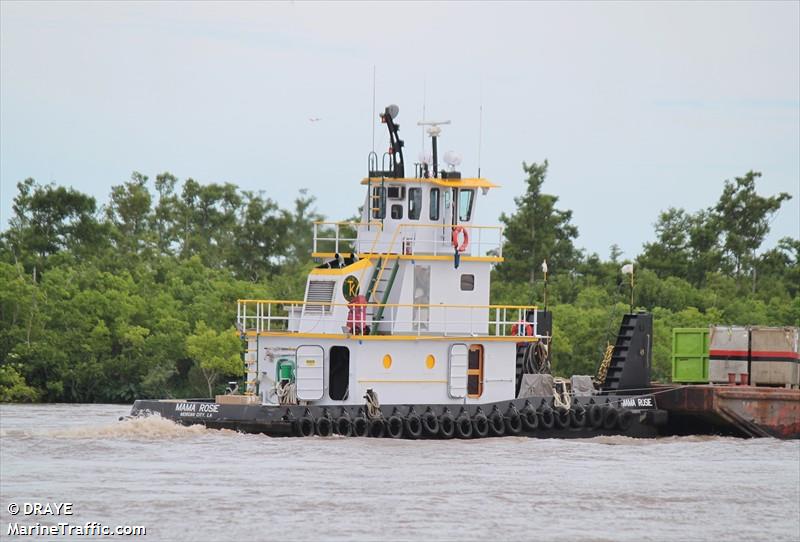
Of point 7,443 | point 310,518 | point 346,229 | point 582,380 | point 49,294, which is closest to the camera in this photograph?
point 310,518

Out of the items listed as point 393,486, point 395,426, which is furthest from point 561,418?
point 393,486

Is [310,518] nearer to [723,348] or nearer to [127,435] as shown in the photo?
[127,435]

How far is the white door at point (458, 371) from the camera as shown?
97.9 ft

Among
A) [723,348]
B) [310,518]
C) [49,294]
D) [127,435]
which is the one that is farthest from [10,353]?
[310,518]

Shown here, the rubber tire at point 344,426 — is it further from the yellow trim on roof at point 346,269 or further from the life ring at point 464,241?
the life ring at point 464,241

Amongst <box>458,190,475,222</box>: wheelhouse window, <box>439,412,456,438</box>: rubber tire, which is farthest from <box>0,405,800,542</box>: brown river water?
<box>458,190,475,222</box>: wheelhouse window

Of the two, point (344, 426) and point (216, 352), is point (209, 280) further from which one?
point (344, 426)

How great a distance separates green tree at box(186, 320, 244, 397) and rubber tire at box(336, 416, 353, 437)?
17.2 metres

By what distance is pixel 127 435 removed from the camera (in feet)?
94.6

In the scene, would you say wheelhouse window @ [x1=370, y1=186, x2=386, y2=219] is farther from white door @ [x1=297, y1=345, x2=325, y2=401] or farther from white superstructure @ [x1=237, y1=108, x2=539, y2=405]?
white door @ [x1=297, y1=345, x2=325, y2=401]

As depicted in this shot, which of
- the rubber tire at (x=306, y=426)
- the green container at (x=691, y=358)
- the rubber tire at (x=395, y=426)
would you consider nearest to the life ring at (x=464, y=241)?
the rubber tire at (x=395, y=426)

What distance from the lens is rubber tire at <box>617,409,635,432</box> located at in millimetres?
Result: 31219

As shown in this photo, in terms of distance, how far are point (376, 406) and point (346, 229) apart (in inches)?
1008

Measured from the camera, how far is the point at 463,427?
29656 millimetres
